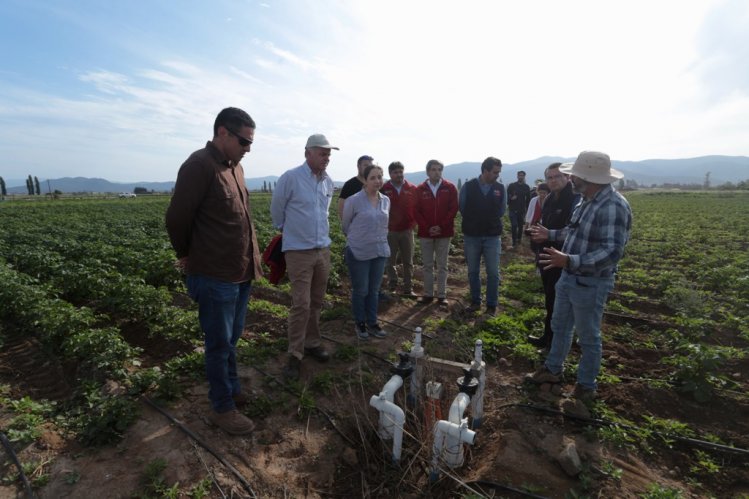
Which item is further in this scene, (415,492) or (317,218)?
(317,218)

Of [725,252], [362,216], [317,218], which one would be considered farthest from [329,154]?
[725,252]

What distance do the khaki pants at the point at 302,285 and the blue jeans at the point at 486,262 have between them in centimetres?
290

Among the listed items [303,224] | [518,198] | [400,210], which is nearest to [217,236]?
[303,224]

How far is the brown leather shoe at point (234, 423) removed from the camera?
336 cm

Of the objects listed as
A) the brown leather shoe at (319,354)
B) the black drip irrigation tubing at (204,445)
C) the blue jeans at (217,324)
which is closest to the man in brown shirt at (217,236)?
the blue jeans at (217,324)

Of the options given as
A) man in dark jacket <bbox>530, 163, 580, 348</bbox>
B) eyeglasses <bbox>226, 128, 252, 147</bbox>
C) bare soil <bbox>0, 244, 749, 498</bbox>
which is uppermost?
eyeglasses <bbox>226, 128, 252, 147</bbox>

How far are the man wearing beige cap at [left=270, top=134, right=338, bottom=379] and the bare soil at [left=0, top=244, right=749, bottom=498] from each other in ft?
2.11

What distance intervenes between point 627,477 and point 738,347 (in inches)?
153

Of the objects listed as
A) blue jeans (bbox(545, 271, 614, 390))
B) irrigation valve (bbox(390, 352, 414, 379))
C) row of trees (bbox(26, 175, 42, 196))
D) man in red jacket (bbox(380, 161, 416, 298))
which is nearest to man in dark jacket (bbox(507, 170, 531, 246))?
man in red jacket (bbox(380, 161, 416, 298))

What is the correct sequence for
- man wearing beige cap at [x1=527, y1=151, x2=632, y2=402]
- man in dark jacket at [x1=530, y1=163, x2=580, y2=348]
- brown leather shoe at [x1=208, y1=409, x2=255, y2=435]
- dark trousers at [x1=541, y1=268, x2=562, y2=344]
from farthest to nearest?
dark trousers at [x1=541, y1=268, x2=562, y2=344] < man in dark jacket at [x1=530, y1=163, x2=580, y2=348] < man wearing beige cap at [x1=527, y1=151, x2=632, y2=402] < brown leather shoe at [x1=208, y1=409, x2=255, y2=435]

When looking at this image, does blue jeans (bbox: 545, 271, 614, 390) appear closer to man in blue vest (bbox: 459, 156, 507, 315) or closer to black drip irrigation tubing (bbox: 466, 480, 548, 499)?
black drip irrigation tubing (bbox: 466, 480, 548, 499)

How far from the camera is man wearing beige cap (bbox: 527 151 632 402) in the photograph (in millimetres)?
3477

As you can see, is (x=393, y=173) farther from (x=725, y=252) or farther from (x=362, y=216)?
(x=725, y=252)

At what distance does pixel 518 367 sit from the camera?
15.7 ft
